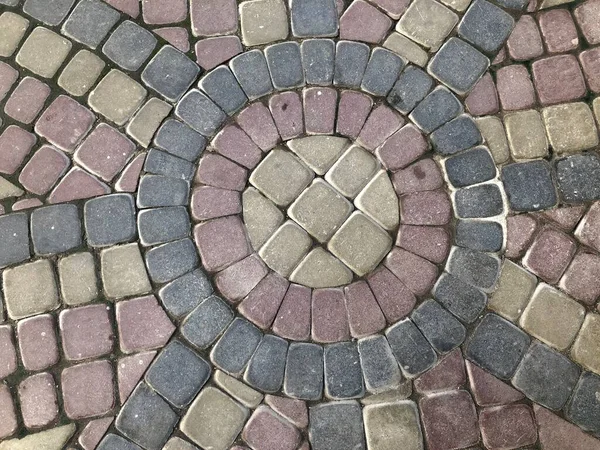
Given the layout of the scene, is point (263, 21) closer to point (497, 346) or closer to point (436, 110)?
point (436, 110)

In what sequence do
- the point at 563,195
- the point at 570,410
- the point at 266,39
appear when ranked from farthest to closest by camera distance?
the point at 266,39 < the point at 563,195 < the point at 570,410

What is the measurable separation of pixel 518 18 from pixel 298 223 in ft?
4.49

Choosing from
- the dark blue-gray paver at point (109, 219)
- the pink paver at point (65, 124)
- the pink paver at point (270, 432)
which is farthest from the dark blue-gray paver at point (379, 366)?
the pink paver at point (65, 124)

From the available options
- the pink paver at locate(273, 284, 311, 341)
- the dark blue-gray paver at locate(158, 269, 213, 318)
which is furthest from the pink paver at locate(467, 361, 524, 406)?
the dark blue-gray paver at locate(158, 269, 213, 318)

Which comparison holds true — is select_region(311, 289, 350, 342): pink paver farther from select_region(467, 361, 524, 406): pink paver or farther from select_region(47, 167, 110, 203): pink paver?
select_region(47, 167, 110, 203): pink paver

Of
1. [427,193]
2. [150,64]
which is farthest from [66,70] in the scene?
[427,193]

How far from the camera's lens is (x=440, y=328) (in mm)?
2324

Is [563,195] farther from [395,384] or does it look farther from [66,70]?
[66,70]

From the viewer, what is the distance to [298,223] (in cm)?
243

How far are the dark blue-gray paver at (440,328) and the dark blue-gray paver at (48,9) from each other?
81.4 inches

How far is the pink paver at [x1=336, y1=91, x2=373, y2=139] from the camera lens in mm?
2496

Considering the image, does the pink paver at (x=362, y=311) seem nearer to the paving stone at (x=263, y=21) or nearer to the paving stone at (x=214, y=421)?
the paving stone at (x=214, y=421)

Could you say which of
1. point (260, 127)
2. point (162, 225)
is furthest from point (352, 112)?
point (162, 225)

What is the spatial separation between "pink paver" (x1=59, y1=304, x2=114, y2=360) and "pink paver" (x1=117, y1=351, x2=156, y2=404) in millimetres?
90
